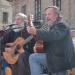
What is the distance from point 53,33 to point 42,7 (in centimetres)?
1978

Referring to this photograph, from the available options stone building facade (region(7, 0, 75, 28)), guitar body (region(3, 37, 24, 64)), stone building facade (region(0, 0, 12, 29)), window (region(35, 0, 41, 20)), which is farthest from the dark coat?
stone building facade (region(0, 0, 12, 29))

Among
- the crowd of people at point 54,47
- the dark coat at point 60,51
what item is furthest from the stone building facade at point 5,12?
the dark coat at point 60,51

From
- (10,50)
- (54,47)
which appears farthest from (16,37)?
(54,47)

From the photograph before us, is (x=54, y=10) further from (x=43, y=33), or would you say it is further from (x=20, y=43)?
(x=20, y=43)

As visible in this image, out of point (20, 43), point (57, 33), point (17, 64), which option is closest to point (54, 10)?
point (57, 33)

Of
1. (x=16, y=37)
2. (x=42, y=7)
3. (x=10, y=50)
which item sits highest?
(x=42, y=7)

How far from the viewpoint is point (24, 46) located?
5.38 metres

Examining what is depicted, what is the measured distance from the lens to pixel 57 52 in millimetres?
4102

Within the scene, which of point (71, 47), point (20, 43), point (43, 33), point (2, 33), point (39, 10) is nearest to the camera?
point (43, 33)

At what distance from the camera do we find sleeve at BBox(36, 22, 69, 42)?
12.9 feet

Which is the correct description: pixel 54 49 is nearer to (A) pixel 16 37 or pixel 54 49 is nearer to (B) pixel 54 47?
(B) pixel 54 47

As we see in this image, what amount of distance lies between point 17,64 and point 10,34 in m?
0.71

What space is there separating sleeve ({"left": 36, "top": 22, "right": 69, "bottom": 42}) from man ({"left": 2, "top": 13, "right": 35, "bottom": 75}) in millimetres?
1028

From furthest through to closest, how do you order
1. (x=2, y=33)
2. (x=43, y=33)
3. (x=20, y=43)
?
(x=2, y=33) < (x=20, y=43) < (x=43, y=33)
